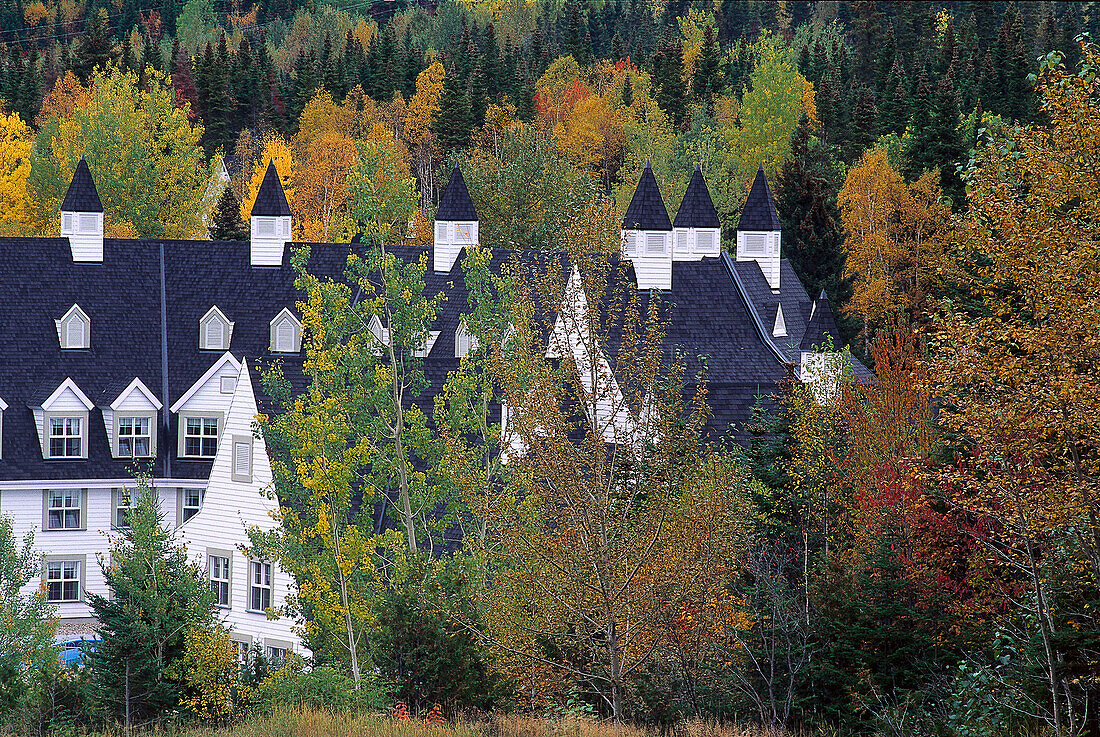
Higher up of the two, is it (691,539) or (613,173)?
(613,173)

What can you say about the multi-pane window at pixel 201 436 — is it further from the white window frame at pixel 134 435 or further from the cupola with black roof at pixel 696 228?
the cupola with black roof at pixel 696 228

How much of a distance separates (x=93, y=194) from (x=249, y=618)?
823 inches

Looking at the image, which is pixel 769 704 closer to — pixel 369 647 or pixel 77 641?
pixel 369 647

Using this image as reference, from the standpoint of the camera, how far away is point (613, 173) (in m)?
102

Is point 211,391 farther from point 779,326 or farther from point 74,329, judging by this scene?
point 779,326

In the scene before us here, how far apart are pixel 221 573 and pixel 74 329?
15153 mm

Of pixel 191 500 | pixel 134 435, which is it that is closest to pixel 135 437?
pixel 134 435

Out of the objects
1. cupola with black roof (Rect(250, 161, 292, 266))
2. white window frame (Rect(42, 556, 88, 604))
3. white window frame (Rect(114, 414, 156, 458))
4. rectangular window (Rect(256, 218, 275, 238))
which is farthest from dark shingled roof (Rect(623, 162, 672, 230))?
white window frame (Rect(42, 556, 88, 604))

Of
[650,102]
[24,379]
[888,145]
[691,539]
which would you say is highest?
[650,102]

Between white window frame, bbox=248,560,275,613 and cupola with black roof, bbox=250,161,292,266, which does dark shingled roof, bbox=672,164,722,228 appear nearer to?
cupola with black roof, bbox=250,161,292,266

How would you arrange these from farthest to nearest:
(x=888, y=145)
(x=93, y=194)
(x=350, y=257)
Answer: (x=888, y=145), (x=93, y=194), (x=350, y=257)

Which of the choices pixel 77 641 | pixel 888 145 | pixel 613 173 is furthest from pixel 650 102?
pixel 77 641

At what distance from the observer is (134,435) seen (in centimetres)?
4588

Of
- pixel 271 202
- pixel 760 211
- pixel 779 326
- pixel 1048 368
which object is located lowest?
pixel 1048 368
